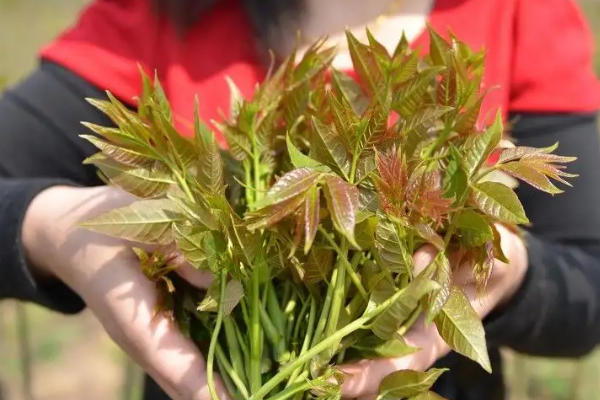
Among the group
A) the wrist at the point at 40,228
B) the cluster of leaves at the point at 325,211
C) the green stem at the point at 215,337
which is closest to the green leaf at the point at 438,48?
the cluster of leaves at the point at 325,211

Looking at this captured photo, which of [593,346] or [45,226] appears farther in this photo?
[593,346]

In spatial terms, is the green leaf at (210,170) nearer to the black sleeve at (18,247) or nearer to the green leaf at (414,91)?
the green leaf at (414,91)

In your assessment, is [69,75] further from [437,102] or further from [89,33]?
[437,102]

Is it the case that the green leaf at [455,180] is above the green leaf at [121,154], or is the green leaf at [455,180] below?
below

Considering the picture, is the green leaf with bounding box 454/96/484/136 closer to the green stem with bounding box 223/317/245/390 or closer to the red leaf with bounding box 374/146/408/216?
the red leaf with bounding box 374/146/408/216

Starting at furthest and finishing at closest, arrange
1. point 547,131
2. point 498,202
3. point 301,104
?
1. point 547,131
2. point 301,104
3. point 498,202

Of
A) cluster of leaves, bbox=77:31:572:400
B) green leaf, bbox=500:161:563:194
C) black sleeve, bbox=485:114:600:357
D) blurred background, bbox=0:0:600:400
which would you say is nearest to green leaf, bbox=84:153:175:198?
cluster of leaves, bbox=77:31:572:400

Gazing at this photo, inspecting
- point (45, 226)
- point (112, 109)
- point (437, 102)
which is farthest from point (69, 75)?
point (437, 102)
